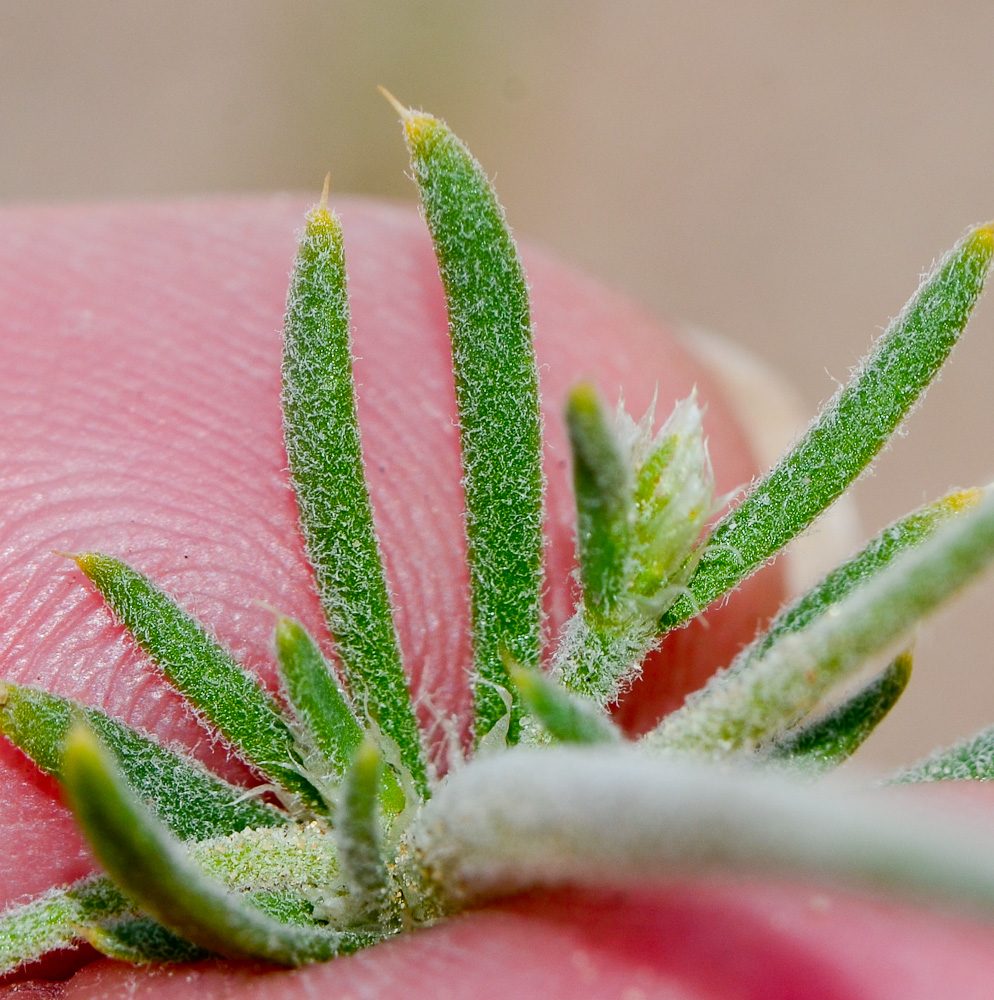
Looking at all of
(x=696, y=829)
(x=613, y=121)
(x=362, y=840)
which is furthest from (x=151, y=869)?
(x=613, y=121)

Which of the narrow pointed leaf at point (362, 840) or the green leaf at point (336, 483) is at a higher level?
the green leaf at point (336, 483)

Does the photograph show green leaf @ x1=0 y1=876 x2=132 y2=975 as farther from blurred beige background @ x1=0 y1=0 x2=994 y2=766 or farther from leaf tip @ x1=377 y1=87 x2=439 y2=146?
blurred beige background @ x1=0 y1=0 x2=994 y2=766

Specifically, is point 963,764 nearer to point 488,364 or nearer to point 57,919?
point 488,364

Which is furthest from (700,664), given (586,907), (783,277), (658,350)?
(783,277)

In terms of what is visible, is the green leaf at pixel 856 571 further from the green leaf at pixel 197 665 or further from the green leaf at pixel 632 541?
the green leaf at pixel 197 665

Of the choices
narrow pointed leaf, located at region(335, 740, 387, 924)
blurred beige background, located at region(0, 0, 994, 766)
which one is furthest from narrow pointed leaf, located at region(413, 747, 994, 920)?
blurred beige background, located at region(0, 0, 994, 766)

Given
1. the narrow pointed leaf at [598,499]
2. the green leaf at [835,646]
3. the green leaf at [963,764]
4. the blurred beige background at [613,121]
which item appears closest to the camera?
the green leaf at [835,646]

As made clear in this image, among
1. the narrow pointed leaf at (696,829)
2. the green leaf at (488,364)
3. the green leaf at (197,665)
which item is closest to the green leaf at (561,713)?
the narrow pointed leaf at (696,829)

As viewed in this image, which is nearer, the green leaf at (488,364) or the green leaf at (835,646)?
the green leaf at (835,646)
